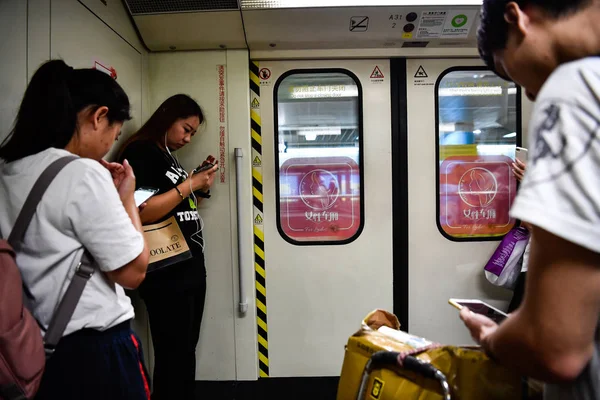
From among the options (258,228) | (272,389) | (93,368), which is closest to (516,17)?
(93,368)

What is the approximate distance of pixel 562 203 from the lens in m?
0.50

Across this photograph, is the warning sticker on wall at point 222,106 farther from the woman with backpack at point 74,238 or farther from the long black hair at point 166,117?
the woman with backpack at point 74,238

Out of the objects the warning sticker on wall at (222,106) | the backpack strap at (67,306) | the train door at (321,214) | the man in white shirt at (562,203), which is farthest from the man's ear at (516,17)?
the warning sticker on wall at (222,106)

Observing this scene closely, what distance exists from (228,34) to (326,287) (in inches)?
70.5

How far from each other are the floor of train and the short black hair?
2.33 meters

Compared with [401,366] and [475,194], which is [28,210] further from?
[475,194]

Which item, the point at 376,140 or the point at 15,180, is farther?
the point at 376,140

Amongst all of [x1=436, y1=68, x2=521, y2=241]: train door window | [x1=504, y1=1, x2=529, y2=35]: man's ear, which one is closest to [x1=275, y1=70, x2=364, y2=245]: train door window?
[x1=436, y1=68, x2=521, y2=241]: train door window

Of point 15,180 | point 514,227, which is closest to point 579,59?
point 15,180

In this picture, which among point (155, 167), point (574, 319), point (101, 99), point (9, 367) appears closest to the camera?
point (574, 319)

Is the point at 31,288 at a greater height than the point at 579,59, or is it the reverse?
the point at 579,59

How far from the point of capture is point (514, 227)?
243cm

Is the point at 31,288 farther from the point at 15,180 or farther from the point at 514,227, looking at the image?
the point at 514,227

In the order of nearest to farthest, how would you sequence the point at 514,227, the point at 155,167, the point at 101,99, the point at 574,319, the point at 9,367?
the point at 574,319 < the point at 9,367 < the point at 101,99 < the point at 155,167 < the point at 514,227
